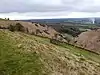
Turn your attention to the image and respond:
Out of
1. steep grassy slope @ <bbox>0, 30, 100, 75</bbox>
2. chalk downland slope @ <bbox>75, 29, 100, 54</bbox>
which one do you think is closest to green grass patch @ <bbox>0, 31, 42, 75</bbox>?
steep grassy slope @ <bbox>0, 30, 100, 75</bbox>

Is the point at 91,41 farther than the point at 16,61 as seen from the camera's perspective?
Yes

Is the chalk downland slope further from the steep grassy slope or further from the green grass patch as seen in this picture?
the green grass patch

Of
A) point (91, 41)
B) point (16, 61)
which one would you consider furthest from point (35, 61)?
point (91, 41)

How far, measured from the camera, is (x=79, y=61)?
1728 centimetres

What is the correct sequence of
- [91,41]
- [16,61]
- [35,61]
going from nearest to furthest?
[16,61] < [35,61] < [91,41]

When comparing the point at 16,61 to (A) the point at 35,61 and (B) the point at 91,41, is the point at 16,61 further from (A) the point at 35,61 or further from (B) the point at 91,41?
(B) the point at 91,41

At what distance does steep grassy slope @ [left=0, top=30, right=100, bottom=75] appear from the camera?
558 inches

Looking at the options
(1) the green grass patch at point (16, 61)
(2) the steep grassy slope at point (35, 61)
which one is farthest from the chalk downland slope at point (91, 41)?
(1) the green grass patch at point (16, 61)

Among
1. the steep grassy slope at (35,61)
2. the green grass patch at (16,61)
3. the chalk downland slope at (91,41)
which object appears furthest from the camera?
the chalk downland slope at (91,41)

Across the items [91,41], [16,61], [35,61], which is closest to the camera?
[16,61]

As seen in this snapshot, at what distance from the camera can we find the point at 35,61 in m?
15.1

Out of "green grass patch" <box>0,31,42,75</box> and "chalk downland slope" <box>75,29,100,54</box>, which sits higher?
"green grass patch" <box>0,31,42,75</box>

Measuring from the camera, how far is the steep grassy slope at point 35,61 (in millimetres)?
14164

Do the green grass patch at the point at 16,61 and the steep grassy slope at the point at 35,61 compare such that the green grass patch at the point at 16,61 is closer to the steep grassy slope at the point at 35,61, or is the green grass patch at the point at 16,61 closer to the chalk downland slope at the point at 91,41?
the steep grassy slope at the point at 35,61
